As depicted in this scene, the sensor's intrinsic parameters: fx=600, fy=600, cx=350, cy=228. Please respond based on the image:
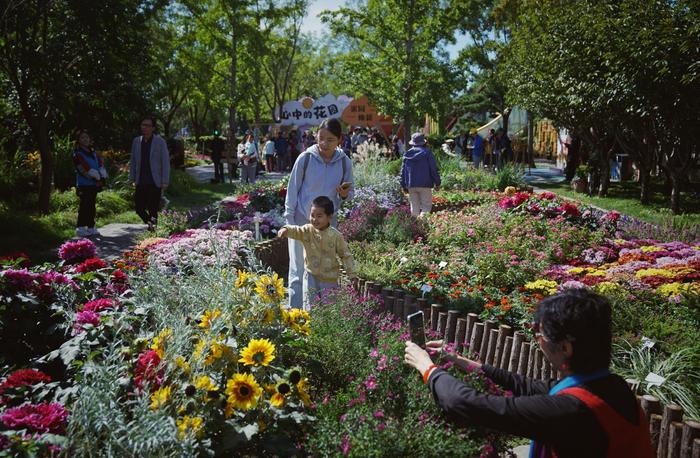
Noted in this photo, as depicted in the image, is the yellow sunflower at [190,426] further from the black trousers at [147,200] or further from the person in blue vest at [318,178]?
the black trousers at [147,200]

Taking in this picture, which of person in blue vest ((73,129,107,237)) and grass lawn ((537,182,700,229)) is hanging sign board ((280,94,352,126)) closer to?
grass lawn ((537,182,700,229))

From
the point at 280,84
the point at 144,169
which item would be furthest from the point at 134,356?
the point at 280,84

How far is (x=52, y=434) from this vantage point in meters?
2.22

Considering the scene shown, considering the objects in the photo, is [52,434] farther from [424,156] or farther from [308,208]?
[424,156]

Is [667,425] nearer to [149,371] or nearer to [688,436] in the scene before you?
[688,436]

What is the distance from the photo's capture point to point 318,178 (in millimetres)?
5590

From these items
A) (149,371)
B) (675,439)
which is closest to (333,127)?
(149,371)

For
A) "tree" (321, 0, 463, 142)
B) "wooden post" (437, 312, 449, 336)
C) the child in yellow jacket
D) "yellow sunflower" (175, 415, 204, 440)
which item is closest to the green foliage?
"wooden post" (437, 312, 449, 336)

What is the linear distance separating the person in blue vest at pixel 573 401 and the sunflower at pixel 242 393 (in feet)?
2.55

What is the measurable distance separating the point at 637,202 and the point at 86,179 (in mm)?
13851

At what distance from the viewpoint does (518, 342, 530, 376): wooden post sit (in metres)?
4.30

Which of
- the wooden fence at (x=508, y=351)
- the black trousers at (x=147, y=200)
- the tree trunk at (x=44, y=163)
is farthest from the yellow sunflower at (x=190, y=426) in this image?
the tree trunk at (x=44, y=163)

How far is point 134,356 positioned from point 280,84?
51293mm

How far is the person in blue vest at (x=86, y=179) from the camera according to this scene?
9836mm
